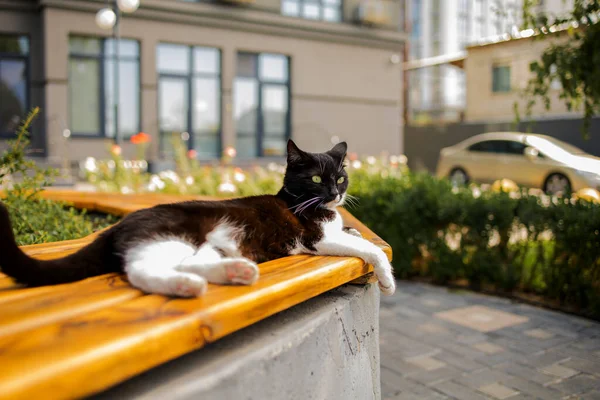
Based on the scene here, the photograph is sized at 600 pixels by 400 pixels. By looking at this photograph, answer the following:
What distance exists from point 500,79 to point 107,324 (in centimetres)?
2315

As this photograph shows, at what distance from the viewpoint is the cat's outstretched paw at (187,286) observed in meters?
1.43

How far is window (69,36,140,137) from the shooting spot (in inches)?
669

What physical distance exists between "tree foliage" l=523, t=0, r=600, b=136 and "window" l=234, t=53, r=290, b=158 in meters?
15.0

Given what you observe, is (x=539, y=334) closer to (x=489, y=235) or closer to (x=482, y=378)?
(x=482, y=378)

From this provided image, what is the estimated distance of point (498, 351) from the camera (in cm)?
413

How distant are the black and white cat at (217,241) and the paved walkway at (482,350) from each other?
158 centimetres

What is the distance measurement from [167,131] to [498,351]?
15.7 meters

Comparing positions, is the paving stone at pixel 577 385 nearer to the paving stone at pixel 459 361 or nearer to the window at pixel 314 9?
the paving stone at pixel 459 361

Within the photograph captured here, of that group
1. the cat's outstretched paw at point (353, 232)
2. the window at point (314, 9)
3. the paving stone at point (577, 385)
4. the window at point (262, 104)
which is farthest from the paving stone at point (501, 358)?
the window at point (314, 9)

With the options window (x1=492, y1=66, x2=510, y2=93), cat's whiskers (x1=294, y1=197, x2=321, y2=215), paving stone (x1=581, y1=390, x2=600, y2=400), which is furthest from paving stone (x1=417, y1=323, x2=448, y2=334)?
window (x1=492, y1=66, x2=510, y2=93)

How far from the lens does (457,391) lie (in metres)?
3.44

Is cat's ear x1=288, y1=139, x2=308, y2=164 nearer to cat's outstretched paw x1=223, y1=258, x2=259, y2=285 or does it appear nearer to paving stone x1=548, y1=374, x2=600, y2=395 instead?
cat's outstretched paw x1=223, y1=258, x2=259, y2=285

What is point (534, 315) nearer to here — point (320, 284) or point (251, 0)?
point (320, 284)

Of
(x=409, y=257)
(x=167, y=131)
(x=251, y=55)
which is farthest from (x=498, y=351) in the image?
(x=251, y=55)
